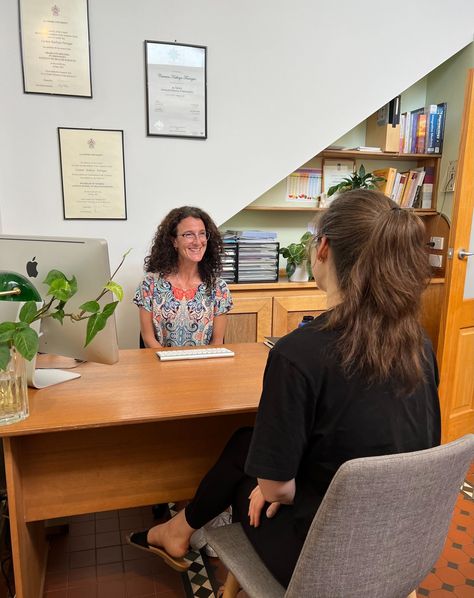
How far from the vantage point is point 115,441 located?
1.52 metres

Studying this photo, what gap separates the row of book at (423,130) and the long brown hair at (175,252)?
64.2 inches

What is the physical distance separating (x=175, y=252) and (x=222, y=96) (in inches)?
38.4

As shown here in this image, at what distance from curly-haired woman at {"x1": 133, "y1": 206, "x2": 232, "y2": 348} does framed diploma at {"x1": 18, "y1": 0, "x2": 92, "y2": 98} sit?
0.89 m

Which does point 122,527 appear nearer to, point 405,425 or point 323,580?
point 323,580

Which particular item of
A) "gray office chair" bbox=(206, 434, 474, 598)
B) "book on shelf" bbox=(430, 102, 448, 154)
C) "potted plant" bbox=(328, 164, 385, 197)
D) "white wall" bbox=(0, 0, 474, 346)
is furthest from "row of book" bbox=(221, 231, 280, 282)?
"gray office chair" bbox=(206, 434, 474, 598)

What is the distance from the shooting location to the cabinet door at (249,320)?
2773 millimetres

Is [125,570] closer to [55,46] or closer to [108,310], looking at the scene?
[108,310]

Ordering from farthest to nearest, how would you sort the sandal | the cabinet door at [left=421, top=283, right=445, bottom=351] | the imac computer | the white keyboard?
the cabinet door at [left=421, top=283, right=445, bottom=351]
the white keyboard
the sandal
the imac computer

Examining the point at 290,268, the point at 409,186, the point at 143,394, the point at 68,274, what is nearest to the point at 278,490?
the point at 143,394

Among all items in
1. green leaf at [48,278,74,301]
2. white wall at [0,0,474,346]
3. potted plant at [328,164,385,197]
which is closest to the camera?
green leaf at [48,278,74,301]

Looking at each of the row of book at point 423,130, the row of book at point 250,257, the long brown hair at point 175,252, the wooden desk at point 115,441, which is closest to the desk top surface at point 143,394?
the wooden desk at point 115,441

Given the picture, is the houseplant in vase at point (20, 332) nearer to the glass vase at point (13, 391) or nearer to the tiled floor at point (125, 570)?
the glass vase at point (13, 391)

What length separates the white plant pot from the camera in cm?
295

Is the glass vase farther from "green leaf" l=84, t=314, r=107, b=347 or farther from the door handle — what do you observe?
the door handle
